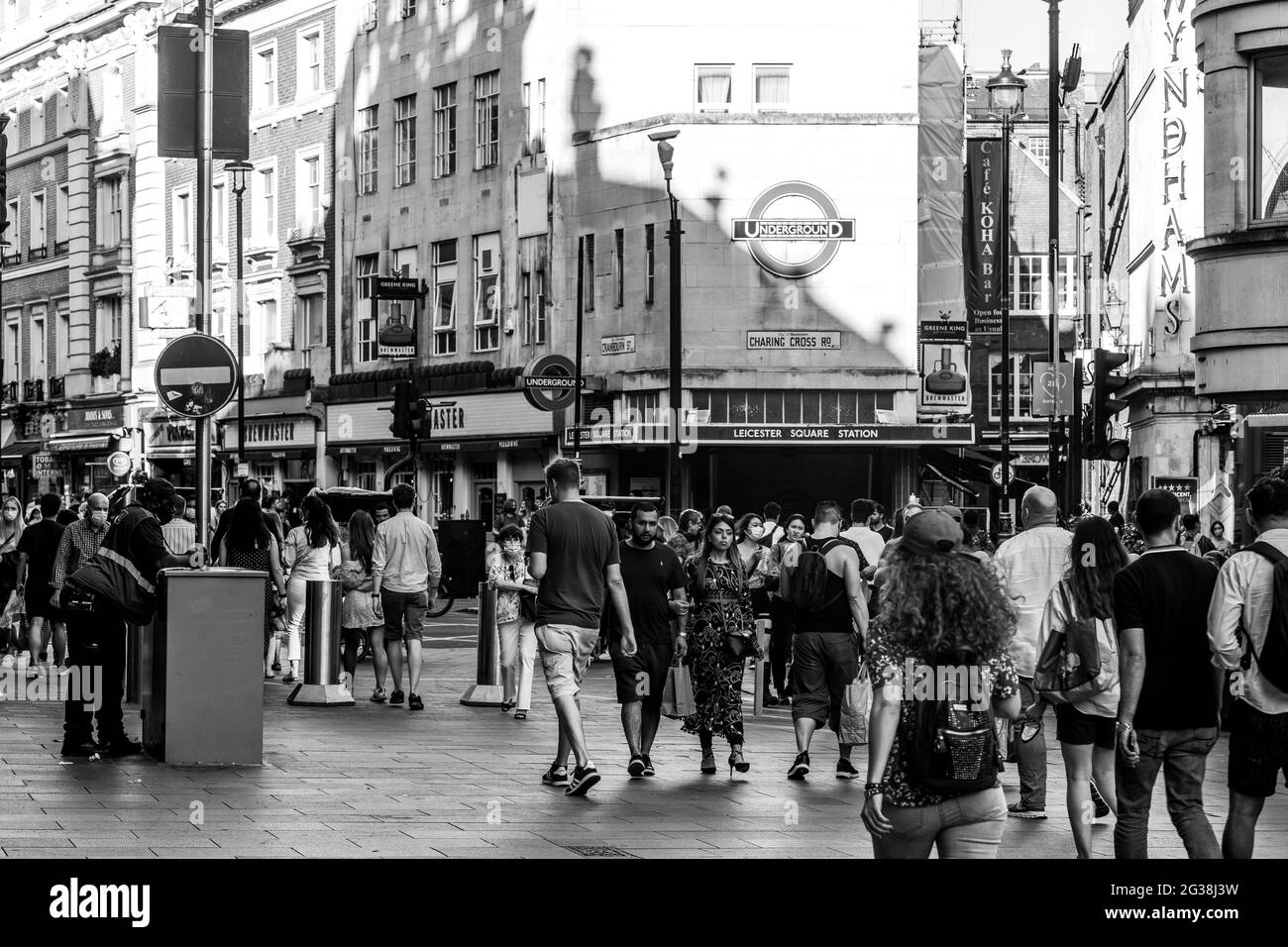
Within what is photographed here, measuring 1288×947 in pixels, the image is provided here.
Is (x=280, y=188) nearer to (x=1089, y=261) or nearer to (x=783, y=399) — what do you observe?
(x=783, y=399)

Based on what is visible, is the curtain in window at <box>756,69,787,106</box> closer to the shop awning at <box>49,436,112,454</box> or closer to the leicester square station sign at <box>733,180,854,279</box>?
the leicester square station sign at <box>733,180,854,279</box>

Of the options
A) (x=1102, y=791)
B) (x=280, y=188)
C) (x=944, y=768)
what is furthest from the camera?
(x=280, y=188)

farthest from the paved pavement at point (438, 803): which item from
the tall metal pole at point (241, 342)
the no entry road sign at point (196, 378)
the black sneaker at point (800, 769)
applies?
the tall metal pole at point (241, 342)

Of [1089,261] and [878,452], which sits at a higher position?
[1089,261]

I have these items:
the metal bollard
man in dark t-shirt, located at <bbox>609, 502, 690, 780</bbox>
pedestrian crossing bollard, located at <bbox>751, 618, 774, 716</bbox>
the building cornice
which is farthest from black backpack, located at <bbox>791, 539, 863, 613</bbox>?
the building cornice

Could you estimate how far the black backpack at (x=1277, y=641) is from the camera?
27.9 feet

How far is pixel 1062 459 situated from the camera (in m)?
31.6

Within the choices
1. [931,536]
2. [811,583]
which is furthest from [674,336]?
[931,536]

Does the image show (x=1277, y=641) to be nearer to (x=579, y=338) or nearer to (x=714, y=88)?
(x=579, y=338)

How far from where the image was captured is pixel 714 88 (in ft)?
153
